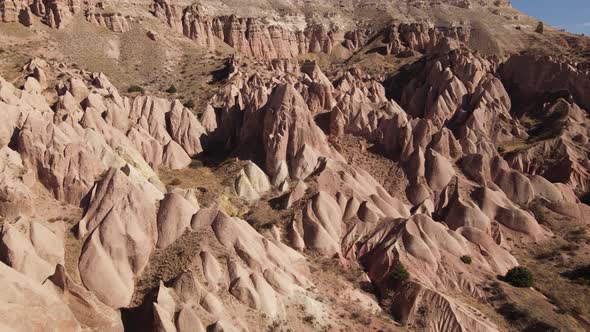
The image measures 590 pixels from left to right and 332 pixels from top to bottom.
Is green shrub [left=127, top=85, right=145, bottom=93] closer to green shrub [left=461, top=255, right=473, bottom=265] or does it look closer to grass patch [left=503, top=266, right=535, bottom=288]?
green shrub [left=461, top=255, right=473, bottom=265]

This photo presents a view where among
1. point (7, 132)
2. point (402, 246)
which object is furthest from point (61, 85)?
point (402, 246)

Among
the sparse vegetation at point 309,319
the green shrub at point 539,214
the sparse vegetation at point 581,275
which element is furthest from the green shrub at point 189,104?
the sparse vegetation at point 581,275

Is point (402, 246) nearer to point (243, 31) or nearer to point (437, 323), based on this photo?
point (437, 323)

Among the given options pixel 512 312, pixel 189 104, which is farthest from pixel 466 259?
pixel 189 104

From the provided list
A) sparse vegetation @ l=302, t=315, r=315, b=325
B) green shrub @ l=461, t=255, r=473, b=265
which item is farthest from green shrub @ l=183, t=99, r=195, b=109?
sparse vegetation @ l=302, t=315, r=315, b=325

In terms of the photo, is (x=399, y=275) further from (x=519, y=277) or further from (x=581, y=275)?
(x=581, y=275)

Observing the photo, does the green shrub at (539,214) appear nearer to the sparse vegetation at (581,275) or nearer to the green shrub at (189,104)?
the sparse vegetation at (581,275)
